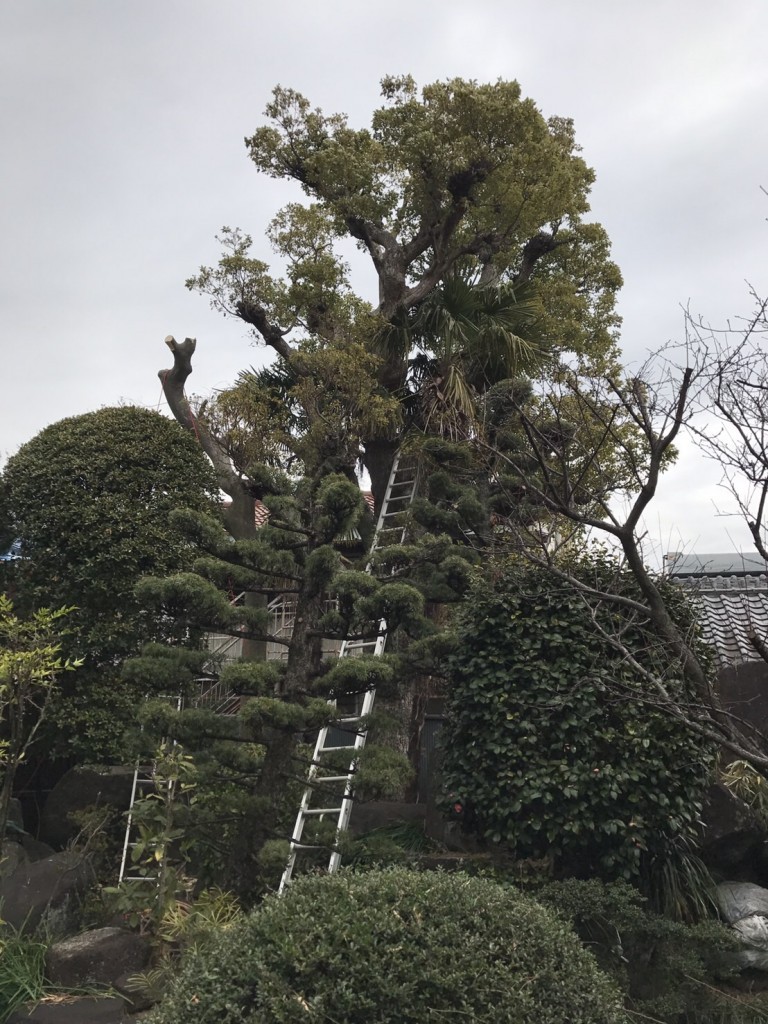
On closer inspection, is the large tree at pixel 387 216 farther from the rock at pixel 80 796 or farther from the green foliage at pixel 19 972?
the green foliage at pixel 19 972

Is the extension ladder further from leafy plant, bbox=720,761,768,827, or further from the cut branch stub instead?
leafy plant, bbox=720,761,768,827

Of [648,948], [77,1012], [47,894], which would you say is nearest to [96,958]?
[77,1012]

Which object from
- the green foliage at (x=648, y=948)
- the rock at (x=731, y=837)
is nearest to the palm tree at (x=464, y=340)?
the rock at (x=731, y=837)

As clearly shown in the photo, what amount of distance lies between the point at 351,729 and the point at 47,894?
235cm

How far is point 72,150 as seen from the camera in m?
7.79

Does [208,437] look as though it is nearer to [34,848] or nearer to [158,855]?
[34,848]

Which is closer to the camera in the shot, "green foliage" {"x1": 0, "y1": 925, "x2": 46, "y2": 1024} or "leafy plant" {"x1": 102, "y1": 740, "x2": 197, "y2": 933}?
"green foliage" {"x1": 0, "y1": 925, "x2": 46, "y2": 1024}

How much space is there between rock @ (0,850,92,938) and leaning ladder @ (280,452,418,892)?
1514 mm

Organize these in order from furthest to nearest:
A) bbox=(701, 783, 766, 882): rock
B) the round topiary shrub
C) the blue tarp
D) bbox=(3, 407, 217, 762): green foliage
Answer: the blue tarp → bbox=(3, 407, 217, 762): green foliage → bbox=(701, 783, 766, 882): rock → the round topiary shrub

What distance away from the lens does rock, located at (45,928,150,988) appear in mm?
5129

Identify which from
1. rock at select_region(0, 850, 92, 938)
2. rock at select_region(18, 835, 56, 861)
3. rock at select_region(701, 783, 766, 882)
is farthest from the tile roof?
rock at select_region(18, 835, 56, 861)

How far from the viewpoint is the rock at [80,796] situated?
7.82 meters

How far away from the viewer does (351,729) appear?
258 inches

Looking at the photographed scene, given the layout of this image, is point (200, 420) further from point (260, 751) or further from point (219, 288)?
point (260, 751)
